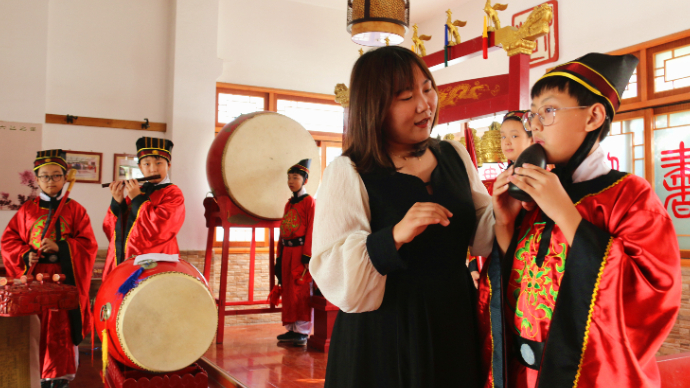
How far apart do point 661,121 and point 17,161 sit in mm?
6078

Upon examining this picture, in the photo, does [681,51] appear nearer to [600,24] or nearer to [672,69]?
[672,69]

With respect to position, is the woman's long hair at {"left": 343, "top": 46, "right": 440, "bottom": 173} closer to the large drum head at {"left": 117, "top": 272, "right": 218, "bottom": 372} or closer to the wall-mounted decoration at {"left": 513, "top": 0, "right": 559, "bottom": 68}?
the large drum head at {"left": 117, "top": 272, "right": 218, "bottom": 372}

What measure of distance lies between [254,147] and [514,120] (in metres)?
2.57

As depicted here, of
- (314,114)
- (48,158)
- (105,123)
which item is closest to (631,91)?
(314,114)

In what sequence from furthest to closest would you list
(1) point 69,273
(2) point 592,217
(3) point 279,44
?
(3) point 279,44 < (1) point 69,273 < (2) point 592,217

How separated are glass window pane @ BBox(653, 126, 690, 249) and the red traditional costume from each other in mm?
3091

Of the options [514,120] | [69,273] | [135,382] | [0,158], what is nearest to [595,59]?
[514,120]

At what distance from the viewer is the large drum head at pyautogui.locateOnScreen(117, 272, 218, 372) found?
232 centimetres

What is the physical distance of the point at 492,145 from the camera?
115 inches

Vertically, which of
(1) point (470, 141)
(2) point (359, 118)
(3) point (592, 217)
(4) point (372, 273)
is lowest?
(4) point (372, 273)

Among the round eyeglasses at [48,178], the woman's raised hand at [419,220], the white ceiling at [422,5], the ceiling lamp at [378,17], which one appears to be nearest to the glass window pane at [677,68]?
the white ceiling at [422,5]

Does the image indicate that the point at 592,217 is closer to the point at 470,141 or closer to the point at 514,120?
the point at 514,120

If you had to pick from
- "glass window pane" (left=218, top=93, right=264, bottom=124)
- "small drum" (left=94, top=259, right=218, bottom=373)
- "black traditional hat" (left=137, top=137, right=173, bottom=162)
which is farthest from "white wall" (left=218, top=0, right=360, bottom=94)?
"small drum" (left=94, top=259, right=218, bottom=373)

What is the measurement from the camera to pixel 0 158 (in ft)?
15.9
